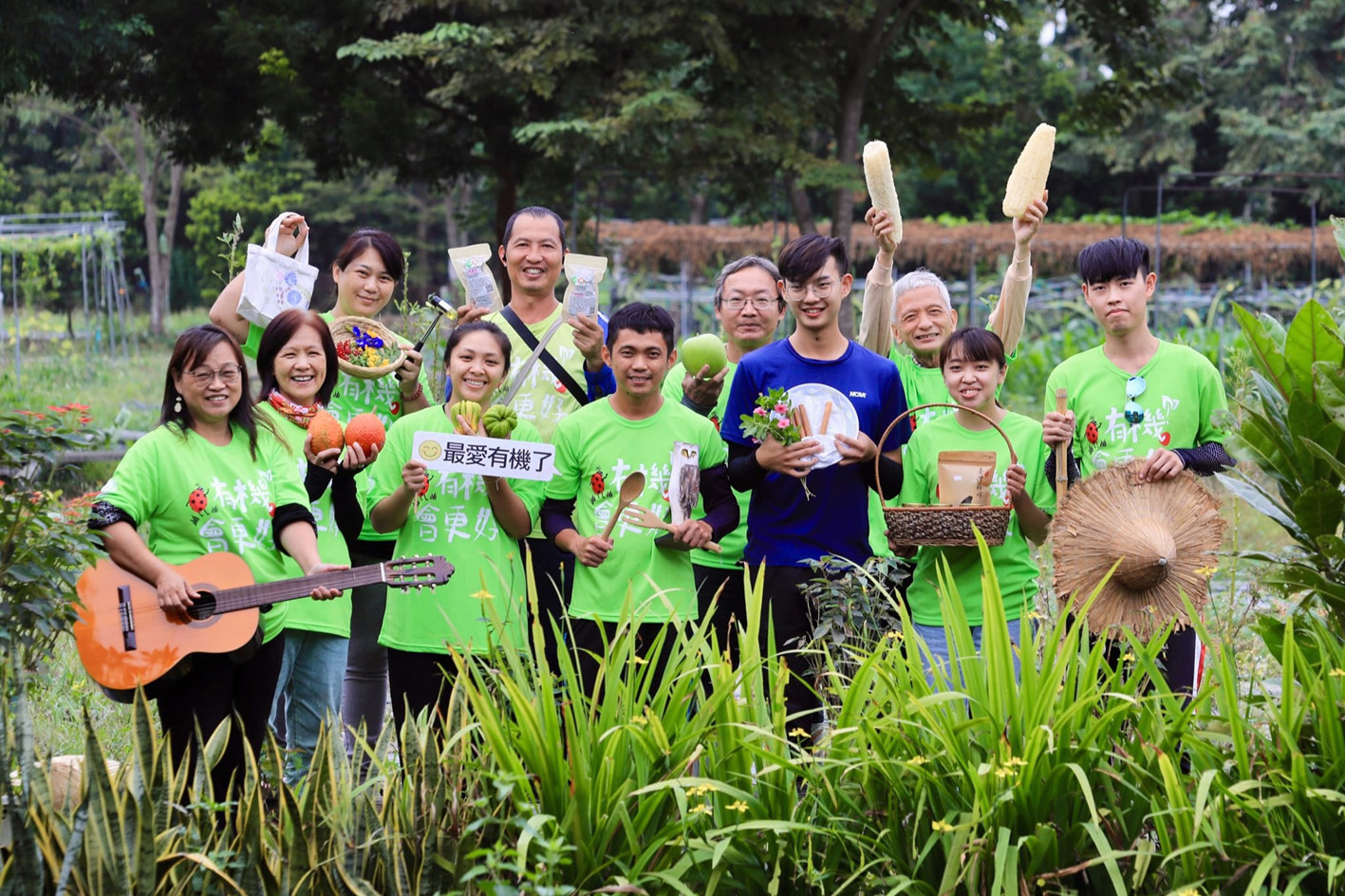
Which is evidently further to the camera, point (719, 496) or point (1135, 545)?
point (719, 496)

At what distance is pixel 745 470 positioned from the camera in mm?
4215

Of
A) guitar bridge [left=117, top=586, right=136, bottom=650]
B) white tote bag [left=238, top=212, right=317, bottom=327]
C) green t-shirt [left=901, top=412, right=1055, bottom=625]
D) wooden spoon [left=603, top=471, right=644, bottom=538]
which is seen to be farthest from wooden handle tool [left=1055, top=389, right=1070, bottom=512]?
guitar bridge [left=117, top=586, right=136, bottom=650]

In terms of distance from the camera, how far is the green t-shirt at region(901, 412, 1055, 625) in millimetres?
4324

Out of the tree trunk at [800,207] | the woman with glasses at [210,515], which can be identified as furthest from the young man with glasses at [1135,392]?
the tree trunk at [800,207]

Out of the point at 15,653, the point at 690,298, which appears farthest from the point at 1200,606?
the point at 690,298

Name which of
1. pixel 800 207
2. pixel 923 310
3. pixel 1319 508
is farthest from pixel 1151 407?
pixel 800 207

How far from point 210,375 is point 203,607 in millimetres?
655

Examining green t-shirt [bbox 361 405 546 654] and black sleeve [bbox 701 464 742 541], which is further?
black sleeve [bbox 701 464 742 541]

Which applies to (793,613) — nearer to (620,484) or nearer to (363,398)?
(620,484)

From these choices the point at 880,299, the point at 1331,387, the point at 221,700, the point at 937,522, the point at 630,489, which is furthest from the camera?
the point at 880,299

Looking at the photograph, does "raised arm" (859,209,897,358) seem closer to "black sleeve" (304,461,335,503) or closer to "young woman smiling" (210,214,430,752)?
"young woman smiling" (210,214,430,752)

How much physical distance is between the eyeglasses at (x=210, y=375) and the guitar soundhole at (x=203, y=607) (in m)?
0.59

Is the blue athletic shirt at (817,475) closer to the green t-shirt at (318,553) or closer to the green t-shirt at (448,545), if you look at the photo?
the green t-shirt at (448,545)

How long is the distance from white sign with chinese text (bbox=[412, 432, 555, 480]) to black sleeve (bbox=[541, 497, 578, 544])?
0.35 metres
